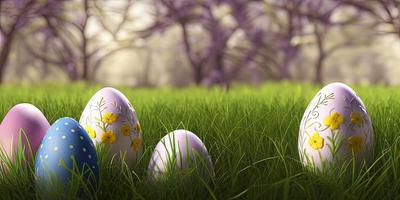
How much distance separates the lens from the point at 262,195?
63.6 inches

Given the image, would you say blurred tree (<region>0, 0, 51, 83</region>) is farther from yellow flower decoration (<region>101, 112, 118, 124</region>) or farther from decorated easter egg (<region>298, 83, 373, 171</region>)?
decorated easter egg (<region>298, 83, 373, 171</region>)

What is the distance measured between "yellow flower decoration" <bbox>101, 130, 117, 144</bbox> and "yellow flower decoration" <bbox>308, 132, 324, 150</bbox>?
695 mm

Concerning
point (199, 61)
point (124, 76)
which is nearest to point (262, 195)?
point (199, 61)

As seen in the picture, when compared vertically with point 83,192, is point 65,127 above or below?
above

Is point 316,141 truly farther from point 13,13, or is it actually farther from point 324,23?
point 324,23

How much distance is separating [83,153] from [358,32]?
458 inches

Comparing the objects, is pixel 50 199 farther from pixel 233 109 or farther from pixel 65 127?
pixel 233 109

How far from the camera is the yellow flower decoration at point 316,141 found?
1.81m

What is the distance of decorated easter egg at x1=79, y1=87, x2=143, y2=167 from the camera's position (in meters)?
1.92

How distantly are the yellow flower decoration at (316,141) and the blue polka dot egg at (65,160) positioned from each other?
0.73m

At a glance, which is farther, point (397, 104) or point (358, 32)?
point (358, 32)

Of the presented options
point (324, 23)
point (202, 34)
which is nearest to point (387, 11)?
point (324, 23)

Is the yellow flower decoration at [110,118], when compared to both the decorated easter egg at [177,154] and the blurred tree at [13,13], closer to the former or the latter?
the decorated easter egg at [177,154]

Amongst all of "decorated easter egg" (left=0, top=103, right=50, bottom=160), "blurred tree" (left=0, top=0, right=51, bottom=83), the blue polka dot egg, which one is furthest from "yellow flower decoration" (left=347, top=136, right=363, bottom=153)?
"blurred tree" (left=0, top=0, right=51, bottom=83)
